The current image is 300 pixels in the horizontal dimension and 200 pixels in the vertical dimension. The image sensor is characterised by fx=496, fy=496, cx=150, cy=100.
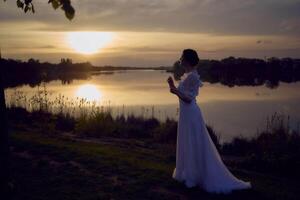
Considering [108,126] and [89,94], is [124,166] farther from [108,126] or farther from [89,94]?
[89,94]

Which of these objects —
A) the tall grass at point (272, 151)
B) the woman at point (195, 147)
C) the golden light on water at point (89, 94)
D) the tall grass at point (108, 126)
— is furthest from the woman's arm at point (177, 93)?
the golden light on water at point (89, 94)

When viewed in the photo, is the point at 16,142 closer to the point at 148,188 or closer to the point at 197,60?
the point at 148,188

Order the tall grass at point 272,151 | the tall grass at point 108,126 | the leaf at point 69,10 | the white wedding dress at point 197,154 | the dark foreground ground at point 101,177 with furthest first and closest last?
the tall grass at point 108,126, the tall grass at point 272,151, the white wedding dress at point 197,154, the dark foreground ground at point 101,177, the leaf at point 69,10

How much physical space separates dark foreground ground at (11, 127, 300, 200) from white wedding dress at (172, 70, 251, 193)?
176 mm

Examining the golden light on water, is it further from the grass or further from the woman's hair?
the woman's hair

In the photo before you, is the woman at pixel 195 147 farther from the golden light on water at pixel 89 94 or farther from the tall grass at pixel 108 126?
the golden light on water at pixel 89 94

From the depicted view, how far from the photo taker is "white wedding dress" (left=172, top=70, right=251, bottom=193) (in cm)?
812

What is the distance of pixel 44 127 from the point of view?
1599 centimetres

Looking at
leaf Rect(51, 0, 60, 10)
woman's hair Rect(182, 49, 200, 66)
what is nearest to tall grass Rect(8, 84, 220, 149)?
woman's hair Rect(182, 49, 200, 66)

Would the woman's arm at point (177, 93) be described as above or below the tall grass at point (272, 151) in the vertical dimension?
above

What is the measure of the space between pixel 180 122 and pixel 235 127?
1410 cm

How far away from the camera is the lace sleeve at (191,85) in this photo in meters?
8.16

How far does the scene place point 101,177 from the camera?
8.80 meters

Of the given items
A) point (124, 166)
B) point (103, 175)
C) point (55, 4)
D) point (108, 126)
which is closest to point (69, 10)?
point (55, 4)
